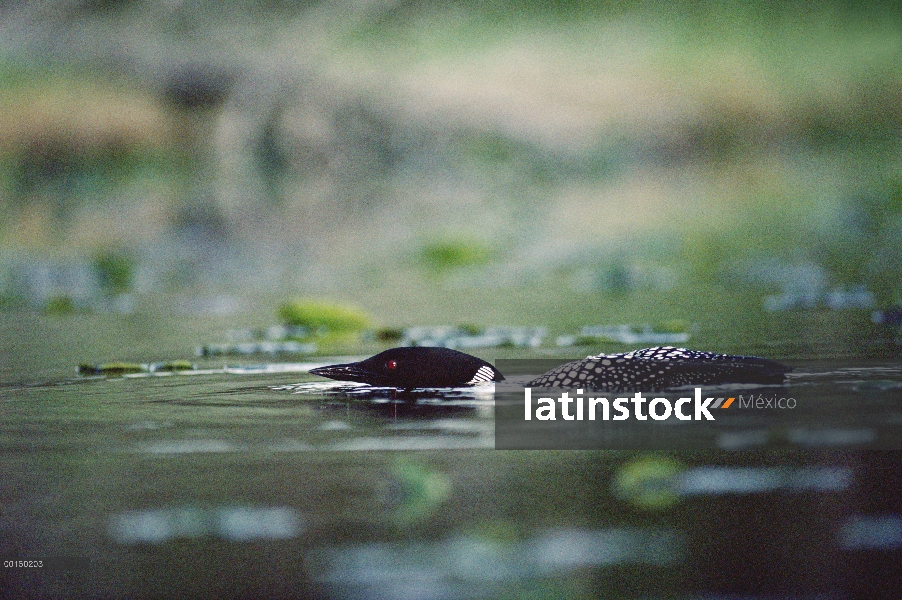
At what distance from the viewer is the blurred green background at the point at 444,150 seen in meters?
9.53

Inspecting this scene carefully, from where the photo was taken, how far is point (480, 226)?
9859mm

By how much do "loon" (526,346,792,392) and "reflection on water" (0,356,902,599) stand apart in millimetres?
483

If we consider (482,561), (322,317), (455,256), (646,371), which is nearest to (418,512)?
(482,561)

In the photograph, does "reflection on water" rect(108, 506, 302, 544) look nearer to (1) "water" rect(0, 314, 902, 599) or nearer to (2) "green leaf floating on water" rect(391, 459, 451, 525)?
(1) "water" rect(0, 314, 902, 599)

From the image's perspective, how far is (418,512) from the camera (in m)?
2.08

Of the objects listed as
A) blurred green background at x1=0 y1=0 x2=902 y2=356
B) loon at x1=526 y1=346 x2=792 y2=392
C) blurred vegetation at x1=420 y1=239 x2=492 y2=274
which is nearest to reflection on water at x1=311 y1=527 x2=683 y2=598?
loon at x1=526 y1=346 x2=792 y2=392

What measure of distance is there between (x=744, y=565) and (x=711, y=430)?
128 cm

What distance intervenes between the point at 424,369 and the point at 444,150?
6762 millimetres

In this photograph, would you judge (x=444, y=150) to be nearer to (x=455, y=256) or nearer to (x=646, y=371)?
(x=455, y=256)

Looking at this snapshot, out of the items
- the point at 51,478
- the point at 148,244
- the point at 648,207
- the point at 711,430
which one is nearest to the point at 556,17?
the point at 648,207

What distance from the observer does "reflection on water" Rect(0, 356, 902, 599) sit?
1.69 metres

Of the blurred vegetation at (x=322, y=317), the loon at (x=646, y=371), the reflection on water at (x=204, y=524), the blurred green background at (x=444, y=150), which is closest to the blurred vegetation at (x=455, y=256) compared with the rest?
the blurred green background at (x=444, y=150)

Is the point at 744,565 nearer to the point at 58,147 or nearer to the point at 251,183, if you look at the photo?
the point at 251,183

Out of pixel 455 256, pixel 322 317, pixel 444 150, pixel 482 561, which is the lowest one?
pixel 482 561
